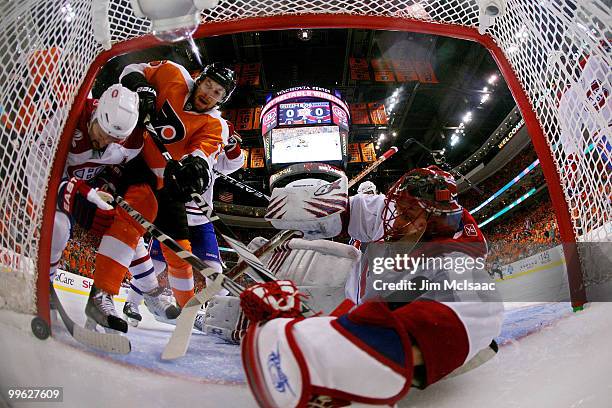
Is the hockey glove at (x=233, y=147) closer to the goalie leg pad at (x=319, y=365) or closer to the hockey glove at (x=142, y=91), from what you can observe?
the hockey glove at (x=142, y=91)

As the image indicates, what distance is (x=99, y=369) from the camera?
587mm

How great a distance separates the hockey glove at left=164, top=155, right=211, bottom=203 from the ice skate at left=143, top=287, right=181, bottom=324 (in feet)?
0.78

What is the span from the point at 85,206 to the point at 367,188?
573mm

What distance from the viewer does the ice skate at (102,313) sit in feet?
2.30

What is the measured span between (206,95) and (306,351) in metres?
0.63

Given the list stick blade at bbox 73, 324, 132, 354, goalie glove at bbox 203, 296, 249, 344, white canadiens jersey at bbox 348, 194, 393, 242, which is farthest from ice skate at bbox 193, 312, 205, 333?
white canadiens jersey at bbox 348, 194, 393, 242

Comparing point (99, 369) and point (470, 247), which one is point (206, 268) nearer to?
point (99, 369)

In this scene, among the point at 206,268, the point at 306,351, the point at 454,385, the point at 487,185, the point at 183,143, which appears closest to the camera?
the point at 306,351

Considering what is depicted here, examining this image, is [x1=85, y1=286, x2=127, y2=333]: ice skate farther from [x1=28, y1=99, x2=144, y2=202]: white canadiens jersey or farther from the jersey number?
the jersey number

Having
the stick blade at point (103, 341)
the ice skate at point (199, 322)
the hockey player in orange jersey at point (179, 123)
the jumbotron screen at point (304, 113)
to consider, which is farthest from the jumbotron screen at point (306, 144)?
the stick blade at point (103, 341)

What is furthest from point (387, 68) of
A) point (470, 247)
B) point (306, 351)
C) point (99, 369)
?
point (99, 369)

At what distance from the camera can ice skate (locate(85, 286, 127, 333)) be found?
70 centimetres

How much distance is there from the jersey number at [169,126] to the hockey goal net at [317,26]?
140 millimetres

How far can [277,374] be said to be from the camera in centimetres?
40
